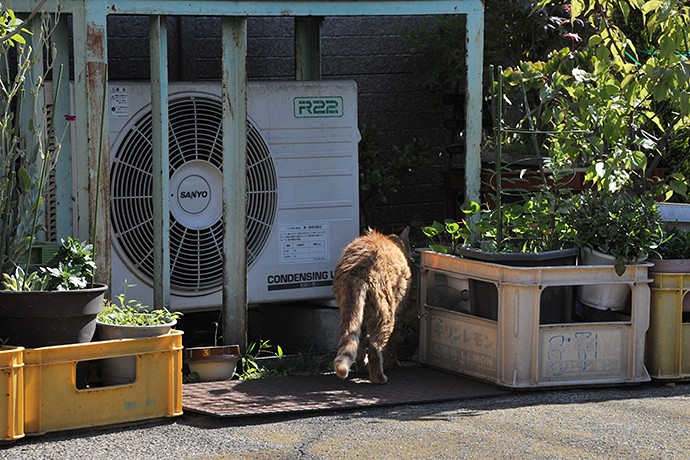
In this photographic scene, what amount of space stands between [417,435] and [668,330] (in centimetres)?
185

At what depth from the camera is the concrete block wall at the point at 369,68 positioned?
8.56m

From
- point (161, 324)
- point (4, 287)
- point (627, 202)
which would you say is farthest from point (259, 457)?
point (627, 202)

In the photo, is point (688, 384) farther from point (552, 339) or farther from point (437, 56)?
point (437, 56)

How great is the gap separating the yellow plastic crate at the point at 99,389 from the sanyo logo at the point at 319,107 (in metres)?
1.84

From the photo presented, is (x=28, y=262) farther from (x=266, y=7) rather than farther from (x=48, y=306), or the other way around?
(x=266, y=7)

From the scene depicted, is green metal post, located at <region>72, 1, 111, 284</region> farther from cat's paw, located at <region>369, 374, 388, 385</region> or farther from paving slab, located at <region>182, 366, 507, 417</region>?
cat's paw, located at <region>369, 374, 388, 385</region>

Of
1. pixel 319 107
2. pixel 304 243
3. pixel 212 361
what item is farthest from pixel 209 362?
pixel 319 107

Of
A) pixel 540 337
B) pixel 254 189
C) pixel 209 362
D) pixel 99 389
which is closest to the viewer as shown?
pixel 99 389

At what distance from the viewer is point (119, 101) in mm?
6211

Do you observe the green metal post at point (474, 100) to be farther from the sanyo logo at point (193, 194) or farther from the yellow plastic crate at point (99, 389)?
the yellow plastic crate at point (99, 389)

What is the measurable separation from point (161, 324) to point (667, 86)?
2852mm

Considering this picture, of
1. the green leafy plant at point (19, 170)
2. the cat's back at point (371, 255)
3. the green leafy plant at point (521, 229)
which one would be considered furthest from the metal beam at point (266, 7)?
the cat's back at point (371, 255)

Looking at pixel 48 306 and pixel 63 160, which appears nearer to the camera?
pixel 48 306

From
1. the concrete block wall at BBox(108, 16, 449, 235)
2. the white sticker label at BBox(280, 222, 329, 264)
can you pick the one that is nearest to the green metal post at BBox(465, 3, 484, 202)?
the white sticker label at BBox(280, 222, 329, 264)
